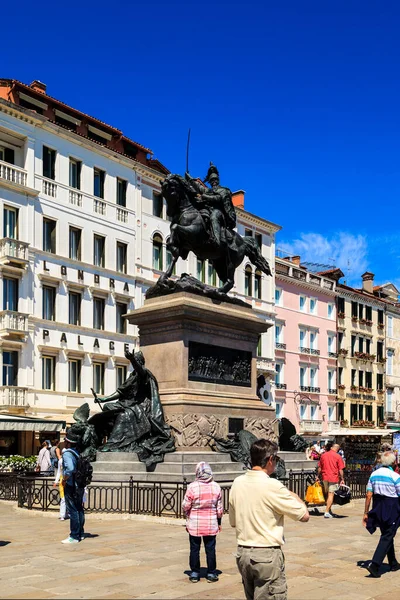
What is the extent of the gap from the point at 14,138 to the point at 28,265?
650 centimetres

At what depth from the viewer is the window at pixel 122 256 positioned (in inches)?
1914

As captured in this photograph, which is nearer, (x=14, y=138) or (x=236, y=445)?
(x=236, y=445)

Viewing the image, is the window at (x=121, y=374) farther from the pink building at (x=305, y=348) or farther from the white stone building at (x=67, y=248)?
the pink building at (x=305, y=348)

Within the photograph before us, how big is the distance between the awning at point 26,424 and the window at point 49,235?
32.9 feet

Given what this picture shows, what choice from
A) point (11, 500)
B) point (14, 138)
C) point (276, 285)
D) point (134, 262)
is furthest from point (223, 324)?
point (276, 285)

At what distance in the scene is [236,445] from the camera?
765 inches

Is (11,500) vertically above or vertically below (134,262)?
below

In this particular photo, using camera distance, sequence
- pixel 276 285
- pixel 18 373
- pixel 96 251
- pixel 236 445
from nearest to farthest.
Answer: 1. pixel 236 445
2. pixel 18 373
3. pixel 96 251
4. pixel 276 285

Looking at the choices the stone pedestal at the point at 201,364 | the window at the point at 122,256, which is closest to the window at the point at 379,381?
the window at the point at 122,256

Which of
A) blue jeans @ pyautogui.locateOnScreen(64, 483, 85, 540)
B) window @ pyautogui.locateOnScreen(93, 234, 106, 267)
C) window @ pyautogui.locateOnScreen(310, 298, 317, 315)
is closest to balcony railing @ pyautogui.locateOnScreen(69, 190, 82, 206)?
window @ pyautogui.locateOnScreen(93, 234, 106, 267)

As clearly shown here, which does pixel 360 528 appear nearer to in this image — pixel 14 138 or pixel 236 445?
pixel 236 445

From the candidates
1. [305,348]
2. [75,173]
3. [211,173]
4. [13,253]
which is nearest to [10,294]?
[13,253]

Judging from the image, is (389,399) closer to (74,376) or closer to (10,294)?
(74,376)

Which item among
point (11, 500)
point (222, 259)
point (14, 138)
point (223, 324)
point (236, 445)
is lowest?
point (11, 500)
